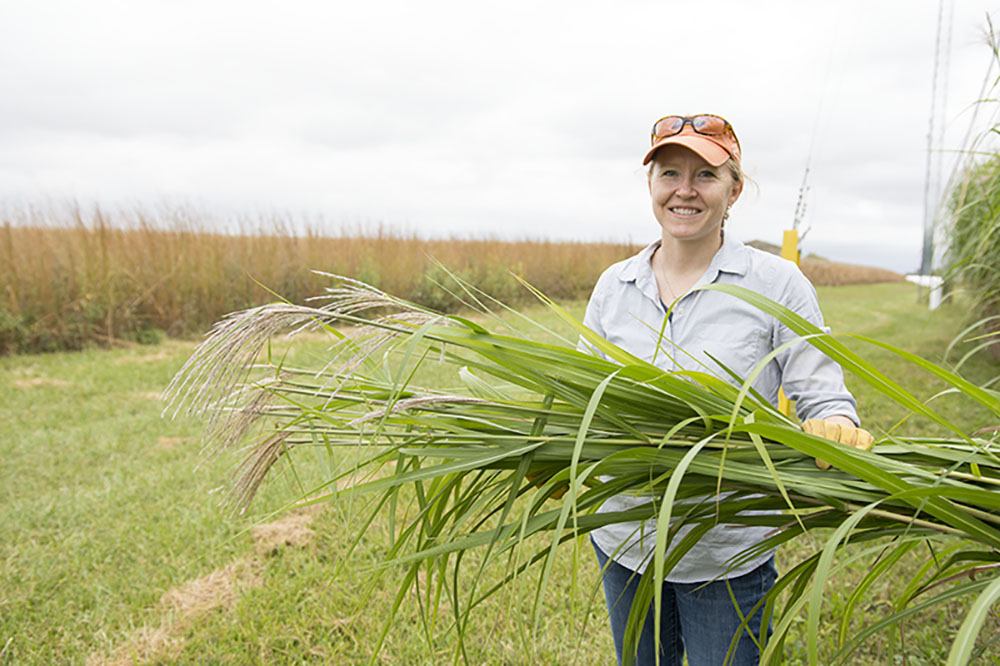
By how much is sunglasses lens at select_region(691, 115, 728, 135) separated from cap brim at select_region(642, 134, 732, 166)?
0.03m

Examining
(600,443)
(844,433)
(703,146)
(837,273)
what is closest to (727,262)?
(703,146)

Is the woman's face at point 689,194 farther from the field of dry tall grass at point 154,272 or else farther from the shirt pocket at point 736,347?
the field of dry tall grass at point 154,272

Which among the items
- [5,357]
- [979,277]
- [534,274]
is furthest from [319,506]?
[534,274]

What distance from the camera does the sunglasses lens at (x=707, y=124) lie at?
5.52 ft

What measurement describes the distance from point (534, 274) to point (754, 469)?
1569 cm

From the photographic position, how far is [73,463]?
488 cm

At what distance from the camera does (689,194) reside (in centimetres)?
168

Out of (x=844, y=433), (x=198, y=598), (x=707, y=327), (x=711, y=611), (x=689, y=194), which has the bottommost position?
(x=198, y=598)

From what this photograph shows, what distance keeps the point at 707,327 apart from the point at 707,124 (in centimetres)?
53

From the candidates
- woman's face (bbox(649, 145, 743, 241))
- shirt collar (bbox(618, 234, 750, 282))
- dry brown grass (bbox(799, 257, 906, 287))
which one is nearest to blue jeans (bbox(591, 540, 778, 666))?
shirt collar (bbox(618, 234, 750, 282))

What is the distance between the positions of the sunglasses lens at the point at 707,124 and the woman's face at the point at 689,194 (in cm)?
6

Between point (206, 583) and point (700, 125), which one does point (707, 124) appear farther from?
point (206, 583)

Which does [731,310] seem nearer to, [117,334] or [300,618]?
[300,618]

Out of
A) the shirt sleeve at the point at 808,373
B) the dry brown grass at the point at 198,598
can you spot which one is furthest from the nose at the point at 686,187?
the dry brown grass at the point at 198,598
